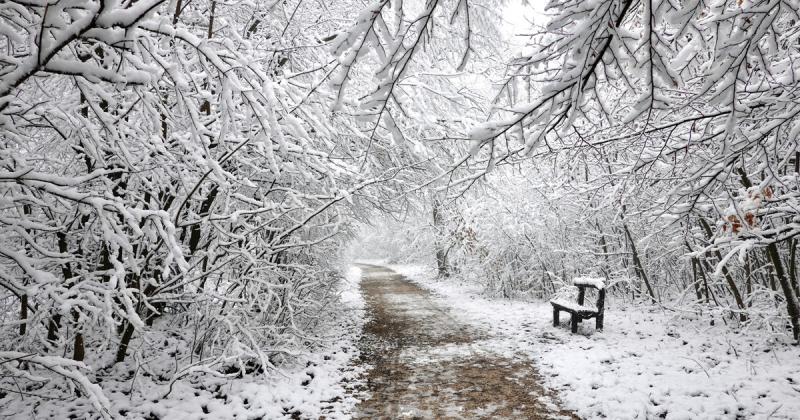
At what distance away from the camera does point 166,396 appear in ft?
13.7

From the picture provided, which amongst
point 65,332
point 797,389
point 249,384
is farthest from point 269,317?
point 797,389

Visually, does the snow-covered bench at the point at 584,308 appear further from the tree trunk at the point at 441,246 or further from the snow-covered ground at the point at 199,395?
the tree trunk at the point at 441,246

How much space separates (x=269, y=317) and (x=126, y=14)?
445 centimetres

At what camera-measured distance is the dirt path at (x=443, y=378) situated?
13.7 ft

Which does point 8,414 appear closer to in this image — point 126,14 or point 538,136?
point 126,14

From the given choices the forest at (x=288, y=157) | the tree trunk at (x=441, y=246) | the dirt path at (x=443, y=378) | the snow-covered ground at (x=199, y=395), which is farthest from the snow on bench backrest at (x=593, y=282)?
the tree trunk at (x=441, y=246)

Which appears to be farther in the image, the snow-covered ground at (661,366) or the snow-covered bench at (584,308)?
the snow-covered bench at (584,308)

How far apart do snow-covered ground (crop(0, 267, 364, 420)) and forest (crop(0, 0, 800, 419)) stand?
0.03 meters

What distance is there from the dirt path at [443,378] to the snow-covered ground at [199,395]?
44cm

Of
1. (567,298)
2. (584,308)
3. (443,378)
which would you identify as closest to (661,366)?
(584,308)

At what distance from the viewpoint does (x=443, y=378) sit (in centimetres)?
512

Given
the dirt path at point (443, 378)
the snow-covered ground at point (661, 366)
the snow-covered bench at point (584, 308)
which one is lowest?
the dirt path at point (443, 378)

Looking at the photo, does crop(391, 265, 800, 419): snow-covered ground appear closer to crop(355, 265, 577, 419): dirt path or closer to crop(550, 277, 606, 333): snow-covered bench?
crop(550, 277, 606, 333): snow-covered bench

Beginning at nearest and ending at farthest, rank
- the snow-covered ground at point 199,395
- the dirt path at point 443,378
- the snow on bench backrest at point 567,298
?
the snow-covered ground at point 199,395
the dirt path at point 443,378
the snow on bench backrest at point 567,298
